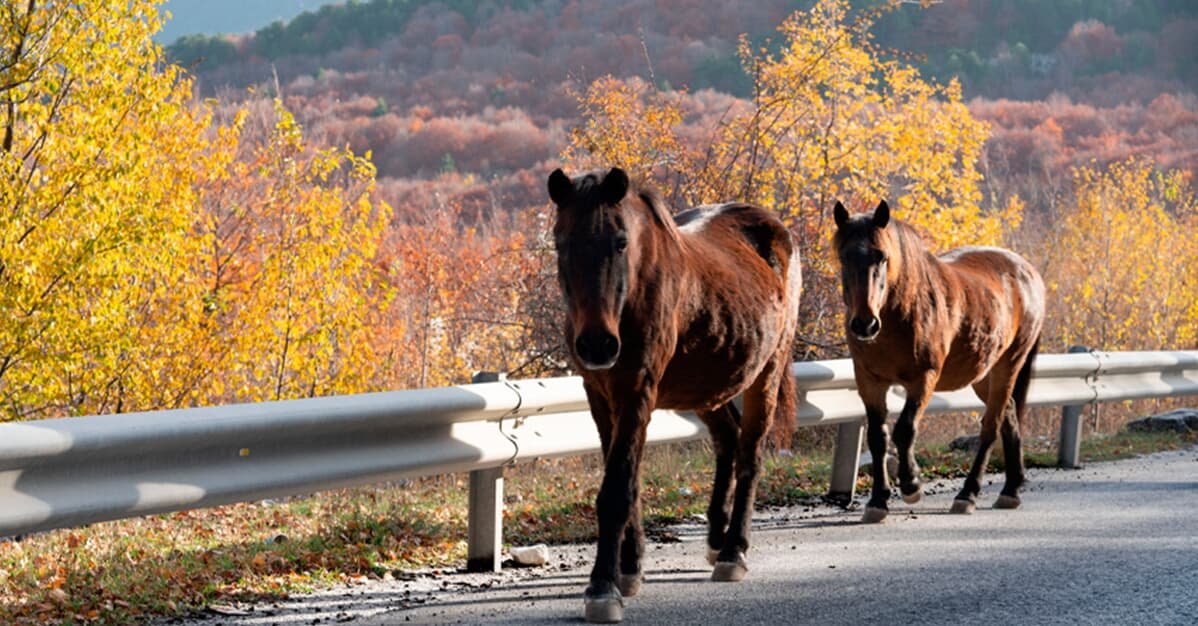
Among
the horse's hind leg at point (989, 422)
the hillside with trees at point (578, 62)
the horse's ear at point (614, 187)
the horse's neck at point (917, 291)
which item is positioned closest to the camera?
the horse's ear at point (614, 187)

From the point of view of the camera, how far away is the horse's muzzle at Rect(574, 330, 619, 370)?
492 centimetres

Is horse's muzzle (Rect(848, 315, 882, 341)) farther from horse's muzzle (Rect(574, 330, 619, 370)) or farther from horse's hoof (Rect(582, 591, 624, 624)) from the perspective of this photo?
horse's hoof (Rect(582, 591, 624, 624))

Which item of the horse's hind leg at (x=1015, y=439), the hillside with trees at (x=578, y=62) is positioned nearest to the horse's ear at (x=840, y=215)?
the horse's hind leg at (x=1015, y=439)

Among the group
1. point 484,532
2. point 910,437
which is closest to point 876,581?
point 484,532

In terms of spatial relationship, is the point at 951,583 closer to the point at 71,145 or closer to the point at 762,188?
the point at 762,188

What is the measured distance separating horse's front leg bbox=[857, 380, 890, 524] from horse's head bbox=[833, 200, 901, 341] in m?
0.51

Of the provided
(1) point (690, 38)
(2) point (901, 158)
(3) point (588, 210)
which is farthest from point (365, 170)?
(1) point (690, 38)

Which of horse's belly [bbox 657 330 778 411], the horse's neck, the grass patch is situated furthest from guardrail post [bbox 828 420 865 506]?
horse's belly [bbox 657 330 778 411]

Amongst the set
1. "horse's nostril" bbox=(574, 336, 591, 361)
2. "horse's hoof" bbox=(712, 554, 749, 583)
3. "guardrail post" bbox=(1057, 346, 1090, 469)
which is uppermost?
"horse's nostril" bbox=(574, 336, 591, 361)

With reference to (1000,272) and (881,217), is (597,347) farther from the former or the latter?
(1000,272)

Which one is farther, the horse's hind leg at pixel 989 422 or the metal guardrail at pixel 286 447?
the horse's hind leg at pixel 989 422

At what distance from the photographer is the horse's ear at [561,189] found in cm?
513

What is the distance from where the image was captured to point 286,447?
5215 millimetres

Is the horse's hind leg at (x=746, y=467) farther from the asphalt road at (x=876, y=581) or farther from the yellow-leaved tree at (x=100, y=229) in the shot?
the yellow-leaved tree at (x=100, y=229)
